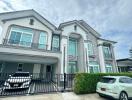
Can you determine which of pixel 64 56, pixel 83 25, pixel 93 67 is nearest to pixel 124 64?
pixel 93 67

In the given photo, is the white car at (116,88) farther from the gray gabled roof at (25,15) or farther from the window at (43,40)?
the gray gabled roof at (25,15)

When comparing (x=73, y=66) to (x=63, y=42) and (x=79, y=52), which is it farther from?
(x=63, y=42)

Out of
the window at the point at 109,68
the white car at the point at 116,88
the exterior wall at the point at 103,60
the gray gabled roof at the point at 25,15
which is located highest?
the gray gabled roof at the point at 25,15

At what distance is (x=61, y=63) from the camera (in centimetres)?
1426

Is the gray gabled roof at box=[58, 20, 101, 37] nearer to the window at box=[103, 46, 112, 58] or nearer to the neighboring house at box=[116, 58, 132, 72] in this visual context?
the window at box=[103, 46, 112, 58]

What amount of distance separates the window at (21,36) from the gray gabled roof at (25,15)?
1680 mm

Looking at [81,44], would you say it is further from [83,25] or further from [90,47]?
[83,25]

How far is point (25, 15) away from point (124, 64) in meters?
23.5

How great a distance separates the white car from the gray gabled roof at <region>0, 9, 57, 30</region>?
38.0ft

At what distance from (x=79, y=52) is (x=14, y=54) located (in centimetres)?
1055

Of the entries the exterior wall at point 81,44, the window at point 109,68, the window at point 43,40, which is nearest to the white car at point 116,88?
the exterior wall at point 81,44

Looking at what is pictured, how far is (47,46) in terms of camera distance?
49.0 ft

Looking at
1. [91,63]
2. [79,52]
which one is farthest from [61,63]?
[91,63]

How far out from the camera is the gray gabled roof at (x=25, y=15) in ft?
44.4
